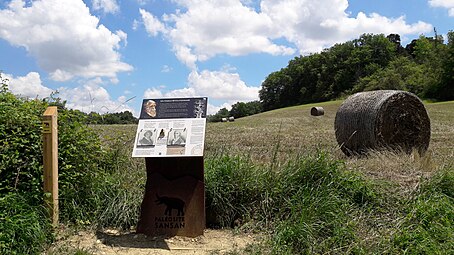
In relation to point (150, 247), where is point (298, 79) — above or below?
above

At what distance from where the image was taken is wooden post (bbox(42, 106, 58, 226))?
5.03 meters

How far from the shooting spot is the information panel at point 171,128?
531cm

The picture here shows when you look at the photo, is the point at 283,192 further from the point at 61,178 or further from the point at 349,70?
the point at 349,70

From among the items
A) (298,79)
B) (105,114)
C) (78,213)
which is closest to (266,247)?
(78,213)

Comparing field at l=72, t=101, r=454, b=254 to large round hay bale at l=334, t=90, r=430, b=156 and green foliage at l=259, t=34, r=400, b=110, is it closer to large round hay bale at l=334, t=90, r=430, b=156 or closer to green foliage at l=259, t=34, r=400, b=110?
large round hay bale at l=334, t=90, r=430, b=156

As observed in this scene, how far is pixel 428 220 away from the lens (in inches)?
190

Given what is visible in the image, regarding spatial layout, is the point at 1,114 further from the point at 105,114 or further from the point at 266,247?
the point at 266,247

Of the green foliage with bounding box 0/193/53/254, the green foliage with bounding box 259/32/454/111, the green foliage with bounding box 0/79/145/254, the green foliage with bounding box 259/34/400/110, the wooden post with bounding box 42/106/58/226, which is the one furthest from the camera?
the green foliage with bounding box 259/34/400/110

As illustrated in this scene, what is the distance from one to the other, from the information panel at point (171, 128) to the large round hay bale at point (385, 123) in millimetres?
5458

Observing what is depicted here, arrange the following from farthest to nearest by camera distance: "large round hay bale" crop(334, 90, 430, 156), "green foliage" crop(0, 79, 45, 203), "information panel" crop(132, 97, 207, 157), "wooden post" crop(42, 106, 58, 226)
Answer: "large round hay bale" crop(334, 90, 430, 156), "information panel" crop(132, 97, 207, 157), "green foliage" crop(0, 79, 45, 203), "wooden post" crop(42, 106, 58, 226)

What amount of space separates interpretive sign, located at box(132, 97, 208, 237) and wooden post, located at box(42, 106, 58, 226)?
90cm

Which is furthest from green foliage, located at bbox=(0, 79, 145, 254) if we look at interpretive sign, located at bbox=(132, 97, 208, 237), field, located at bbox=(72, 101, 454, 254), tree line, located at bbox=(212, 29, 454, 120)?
tree line, located at bbox=(212, 29, 454, 120)

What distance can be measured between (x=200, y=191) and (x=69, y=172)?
163 cm

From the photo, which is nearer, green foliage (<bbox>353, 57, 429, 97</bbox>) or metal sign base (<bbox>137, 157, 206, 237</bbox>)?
metal sign base (<bbox>137, 157, 206, 237</bbox>)
